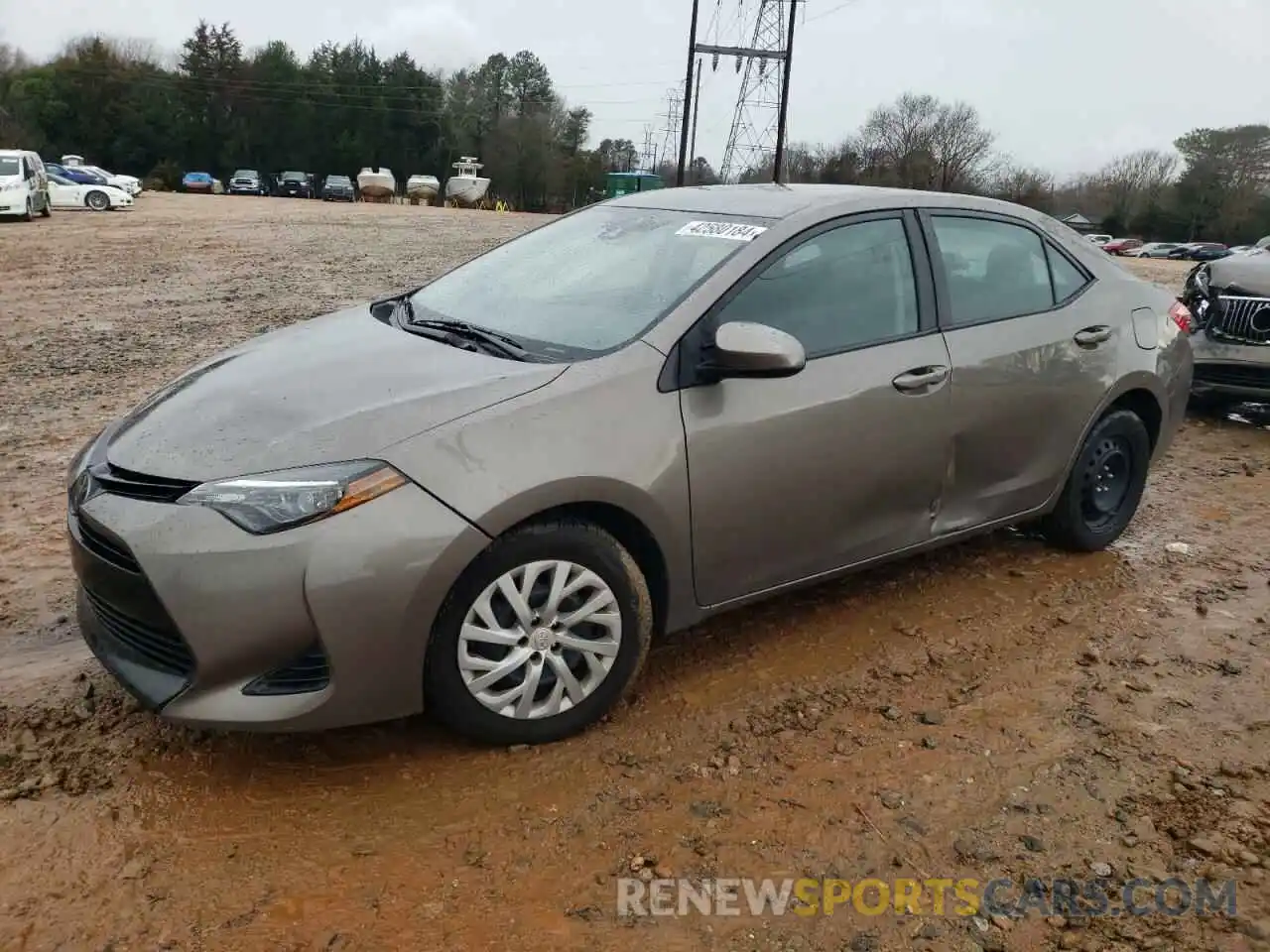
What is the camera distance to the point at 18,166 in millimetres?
22859

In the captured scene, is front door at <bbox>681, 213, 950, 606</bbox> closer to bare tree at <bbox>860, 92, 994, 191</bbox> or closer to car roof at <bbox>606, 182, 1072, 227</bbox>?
car roof at <bbox>606, 182, 1072, 227</bbox>

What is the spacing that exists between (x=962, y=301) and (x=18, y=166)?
2512 centimetres

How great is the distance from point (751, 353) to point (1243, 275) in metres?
5.84

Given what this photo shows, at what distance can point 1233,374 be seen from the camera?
7129mm

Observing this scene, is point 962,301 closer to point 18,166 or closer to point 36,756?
point 36,756

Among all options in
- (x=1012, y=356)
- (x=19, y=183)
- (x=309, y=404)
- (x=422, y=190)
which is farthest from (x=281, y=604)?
(x=422, y=190)

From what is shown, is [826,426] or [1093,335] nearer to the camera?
[826,426]

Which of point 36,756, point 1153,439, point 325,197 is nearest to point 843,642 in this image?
point 1153,439

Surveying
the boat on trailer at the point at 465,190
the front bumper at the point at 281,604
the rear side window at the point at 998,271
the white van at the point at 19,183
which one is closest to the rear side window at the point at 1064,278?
the rear side window at the point at 998,271

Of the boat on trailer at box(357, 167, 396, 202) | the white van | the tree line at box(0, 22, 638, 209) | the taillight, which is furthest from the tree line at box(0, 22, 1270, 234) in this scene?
the taillight

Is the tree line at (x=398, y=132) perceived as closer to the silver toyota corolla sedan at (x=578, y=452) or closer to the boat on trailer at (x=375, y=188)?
the boat on trailer at (x=375, y=188)

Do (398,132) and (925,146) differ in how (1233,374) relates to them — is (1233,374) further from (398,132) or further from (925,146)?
(398,132)

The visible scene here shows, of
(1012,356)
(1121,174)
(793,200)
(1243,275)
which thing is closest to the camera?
(793,200)

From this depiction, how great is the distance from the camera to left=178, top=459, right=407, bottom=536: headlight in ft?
8.35
